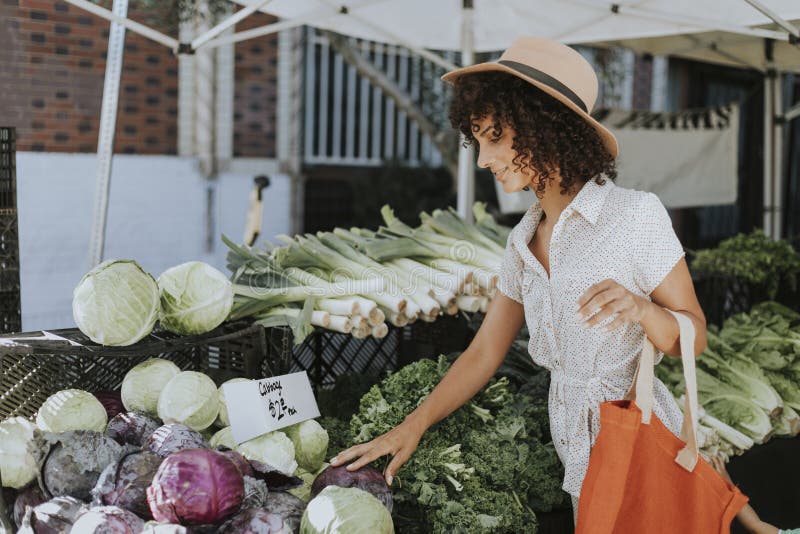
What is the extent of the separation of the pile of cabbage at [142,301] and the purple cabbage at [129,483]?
1.49ft

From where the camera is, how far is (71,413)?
1.96 m

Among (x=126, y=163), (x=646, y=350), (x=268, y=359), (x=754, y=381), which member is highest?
(x=126, y=163)

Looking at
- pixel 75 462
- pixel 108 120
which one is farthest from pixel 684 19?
pixel 75 462

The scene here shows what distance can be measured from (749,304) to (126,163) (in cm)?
561

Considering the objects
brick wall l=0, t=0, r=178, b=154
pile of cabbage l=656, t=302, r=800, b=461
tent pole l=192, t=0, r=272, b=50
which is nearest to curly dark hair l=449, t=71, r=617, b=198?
pile of cabbage l=656, t=302, r=800, b=461

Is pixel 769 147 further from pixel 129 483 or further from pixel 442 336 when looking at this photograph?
pixel 129 483

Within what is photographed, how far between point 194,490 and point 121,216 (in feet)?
20.7

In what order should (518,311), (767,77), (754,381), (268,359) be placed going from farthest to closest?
(767,77)
(754,381)
(268,359)
(518,311)

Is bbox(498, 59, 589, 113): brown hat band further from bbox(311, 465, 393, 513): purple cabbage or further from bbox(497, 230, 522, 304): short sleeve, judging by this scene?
bbox(311, 465, 393, 513): purple cabbage

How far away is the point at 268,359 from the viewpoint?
2.49m

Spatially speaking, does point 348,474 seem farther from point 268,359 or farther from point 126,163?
point 126,163

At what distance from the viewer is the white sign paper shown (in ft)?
6.63

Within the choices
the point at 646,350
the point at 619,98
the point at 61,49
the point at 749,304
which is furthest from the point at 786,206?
the point at 646,350

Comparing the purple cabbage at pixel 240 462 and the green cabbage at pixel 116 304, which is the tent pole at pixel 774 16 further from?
the purple cabbage at pixel 240 462
